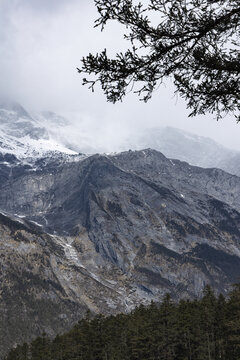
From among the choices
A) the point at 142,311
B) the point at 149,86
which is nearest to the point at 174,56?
the point at 149,86

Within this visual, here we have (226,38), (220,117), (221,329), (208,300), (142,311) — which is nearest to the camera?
(226,38)

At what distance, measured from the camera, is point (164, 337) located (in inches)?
2156

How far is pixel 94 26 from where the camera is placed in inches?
419

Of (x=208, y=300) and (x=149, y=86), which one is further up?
(x=149, y=86)

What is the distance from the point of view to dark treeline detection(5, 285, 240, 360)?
53.8 metres

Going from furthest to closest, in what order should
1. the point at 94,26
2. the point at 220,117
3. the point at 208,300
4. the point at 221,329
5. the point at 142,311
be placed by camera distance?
the point at 142,311
the point at 208,300
the point at 221,329
the point at 220,117
the point at 94,26

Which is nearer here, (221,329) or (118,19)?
(118,19)

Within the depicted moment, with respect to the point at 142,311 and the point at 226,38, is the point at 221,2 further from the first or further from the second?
the point at 142,311

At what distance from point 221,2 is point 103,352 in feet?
181

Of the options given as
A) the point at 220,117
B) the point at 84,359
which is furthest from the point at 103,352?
the point at 220,117

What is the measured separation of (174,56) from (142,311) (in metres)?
66.9

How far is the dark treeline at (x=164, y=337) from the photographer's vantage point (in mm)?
53844

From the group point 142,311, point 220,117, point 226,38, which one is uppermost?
point 226,38

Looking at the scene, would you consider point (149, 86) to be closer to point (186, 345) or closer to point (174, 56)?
point (174, 56)
